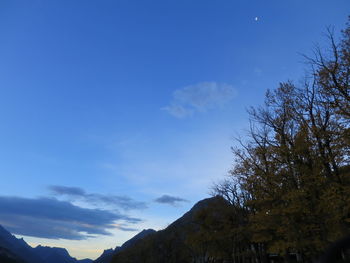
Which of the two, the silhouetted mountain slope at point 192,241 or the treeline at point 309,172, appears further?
the silhouetted mountain slope at point 192,241

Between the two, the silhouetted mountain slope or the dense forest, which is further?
the silhouetted mountain slope

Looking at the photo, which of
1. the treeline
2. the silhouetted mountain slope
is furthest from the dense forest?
the silhouetted mountain slope

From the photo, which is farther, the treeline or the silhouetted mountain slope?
the silhouetted mountain slope

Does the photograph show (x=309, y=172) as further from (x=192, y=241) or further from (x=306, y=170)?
(x=192, y=241)

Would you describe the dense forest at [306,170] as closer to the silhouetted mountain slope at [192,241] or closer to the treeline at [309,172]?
the treeline at [309,172]

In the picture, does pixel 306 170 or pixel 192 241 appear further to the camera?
pixel 192 241

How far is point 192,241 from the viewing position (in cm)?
5619

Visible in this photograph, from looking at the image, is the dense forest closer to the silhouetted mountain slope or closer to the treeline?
the treeline

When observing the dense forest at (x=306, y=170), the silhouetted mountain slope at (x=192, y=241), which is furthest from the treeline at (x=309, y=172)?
the silhouetted mountain slope at (x=192, y=241)

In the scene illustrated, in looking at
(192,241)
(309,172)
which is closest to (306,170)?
(309,172)

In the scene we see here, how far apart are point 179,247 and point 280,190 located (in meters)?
80.0

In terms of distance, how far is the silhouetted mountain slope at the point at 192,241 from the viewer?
52487mm

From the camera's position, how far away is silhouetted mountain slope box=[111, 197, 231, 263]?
52.5 metres

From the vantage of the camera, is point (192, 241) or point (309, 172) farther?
point (192, 241)
